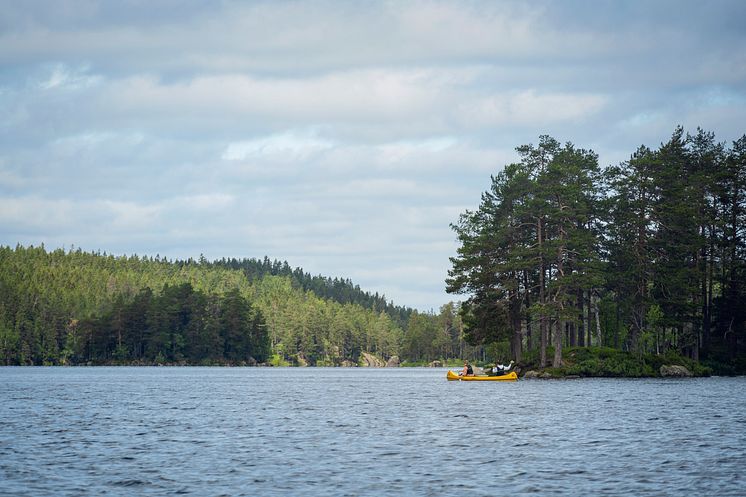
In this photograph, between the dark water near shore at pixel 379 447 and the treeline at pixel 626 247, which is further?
the treeline at pixel 626 247

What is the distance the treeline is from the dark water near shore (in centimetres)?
3204

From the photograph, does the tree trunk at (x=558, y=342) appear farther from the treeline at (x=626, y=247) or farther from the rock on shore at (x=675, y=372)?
the rock on shore at (x=675, y=372)

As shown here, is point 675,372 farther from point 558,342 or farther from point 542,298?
point 542,298

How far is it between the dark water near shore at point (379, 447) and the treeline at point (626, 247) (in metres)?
32.0

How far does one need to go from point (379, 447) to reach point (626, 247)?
68.3 meters

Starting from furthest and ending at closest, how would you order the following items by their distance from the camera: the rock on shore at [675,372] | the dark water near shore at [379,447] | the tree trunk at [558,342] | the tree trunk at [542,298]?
the rock on shore at [675,372] < the tree trunk at [542,298] < the tree trunk at [558,342] < the dark water near shore at [379,447]

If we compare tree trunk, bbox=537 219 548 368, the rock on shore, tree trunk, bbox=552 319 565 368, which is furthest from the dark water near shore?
the rock on shore

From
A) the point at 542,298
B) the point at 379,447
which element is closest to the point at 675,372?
the point at 542,298

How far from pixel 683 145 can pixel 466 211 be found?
34367mm

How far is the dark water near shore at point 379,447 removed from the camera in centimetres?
2536

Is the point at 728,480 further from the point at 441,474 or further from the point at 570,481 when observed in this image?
the point at 441,474

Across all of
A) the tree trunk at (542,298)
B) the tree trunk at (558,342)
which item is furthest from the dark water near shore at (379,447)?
the tree trunk at (542,298)

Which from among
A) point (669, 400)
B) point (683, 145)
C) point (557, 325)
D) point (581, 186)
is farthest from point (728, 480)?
point (683, 145)

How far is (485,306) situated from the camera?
324 ft
